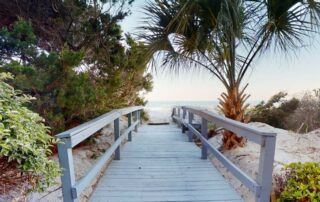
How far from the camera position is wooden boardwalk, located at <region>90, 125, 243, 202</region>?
250 centimetres

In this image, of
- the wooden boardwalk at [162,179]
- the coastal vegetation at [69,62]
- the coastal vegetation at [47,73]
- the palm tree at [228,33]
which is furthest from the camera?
the palm tree at [228,33]

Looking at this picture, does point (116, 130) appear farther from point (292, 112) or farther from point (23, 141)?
point (292, 112)

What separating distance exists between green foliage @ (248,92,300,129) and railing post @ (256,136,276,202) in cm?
Result: 725

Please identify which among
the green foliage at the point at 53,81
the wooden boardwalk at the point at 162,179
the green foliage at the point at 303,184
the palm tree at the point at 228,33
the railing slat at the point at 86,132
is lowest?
the wooden boardwalk at the point at 162,179

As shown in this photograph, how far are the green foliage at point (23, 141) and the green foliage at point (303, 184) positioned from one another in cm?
200

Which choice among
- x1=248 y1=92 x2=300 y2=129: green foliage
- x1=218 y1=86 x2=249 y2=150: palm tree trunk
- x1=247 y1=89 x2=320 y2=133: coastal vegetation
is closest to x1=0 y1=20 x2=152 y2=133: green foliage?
x1=218 y1=86 x2=249 y2=150: palm tree trunk

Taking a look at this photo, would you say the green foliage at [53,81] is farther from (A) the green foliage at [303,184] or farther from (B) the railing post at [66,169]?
(A) the green foliage at [303,184]

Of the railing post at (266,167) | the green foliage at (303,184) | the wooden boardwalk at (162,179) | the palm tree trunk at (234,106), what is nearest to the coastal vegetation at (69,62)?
the wooden boardwalk at (162,179)

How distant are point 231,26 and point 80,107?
97.1 inches

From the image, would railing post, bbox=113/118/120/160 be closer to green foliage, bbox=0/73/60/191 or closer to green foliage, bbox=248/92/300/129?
green foliage, bbox=0/73/60/191

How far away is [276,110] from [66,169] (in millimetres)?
8956

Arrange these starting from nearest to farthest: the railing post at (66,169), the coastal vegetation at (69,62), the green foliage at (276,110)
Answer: the railing post at (66,169) < the coastal vegetation at (69,62) < the green foliage at (276,110)

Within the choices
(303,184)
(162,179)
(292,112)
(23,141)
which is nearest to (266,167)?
(303,184)

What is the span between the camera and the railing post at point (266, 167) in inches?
70.6
